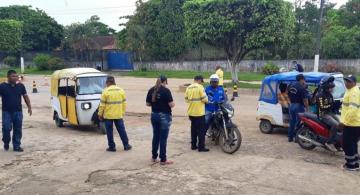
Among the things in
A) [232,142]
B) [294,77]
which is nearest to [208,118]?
[232,142]

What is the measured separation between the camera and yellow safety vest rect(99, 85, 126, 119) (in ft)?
33.2

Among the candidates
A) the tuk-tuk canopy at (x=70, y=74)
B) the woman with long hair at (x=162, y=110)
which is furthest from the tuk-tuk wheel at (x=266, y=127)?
the tuk-tuk canopy at (x=70, y=74)

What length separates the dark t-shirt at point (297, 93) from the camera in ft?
34.6

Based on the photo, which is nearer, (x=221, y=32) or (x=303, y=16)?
(x=221, y=32)

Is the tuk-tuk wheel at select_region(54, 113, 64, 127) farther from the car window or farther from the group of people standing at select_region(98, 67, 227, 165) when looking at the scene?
the car window

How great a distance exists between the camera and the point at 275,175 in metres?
7.79

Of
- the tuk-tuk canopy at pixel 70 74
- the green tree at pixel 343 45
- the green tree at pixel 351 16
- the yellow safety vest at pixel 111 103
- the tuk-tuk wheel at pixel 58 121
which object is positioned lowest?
the tuk-tuk wheel at pixel 58 121

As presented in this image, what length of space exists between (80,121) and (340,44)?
30.4m

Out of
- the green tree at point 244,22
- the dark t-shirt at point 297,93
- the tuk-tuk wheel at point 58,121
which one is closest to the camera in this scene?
the dark t-shirt at point 297,93

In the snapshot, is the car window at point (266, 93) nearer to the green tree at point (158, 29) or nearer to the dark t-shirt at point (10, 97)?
the dark t-shirt at point (10, 97)

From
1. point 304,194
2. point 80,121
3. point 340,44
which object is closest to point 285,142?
point 304,194

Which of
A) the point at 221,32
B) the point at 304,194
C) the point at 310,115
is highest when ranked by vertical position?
the point at 221,32

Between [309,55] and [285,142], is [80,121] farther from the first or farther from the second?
[309,55]

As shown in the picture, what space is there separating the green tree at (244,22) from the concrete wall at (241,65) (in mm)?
12047
